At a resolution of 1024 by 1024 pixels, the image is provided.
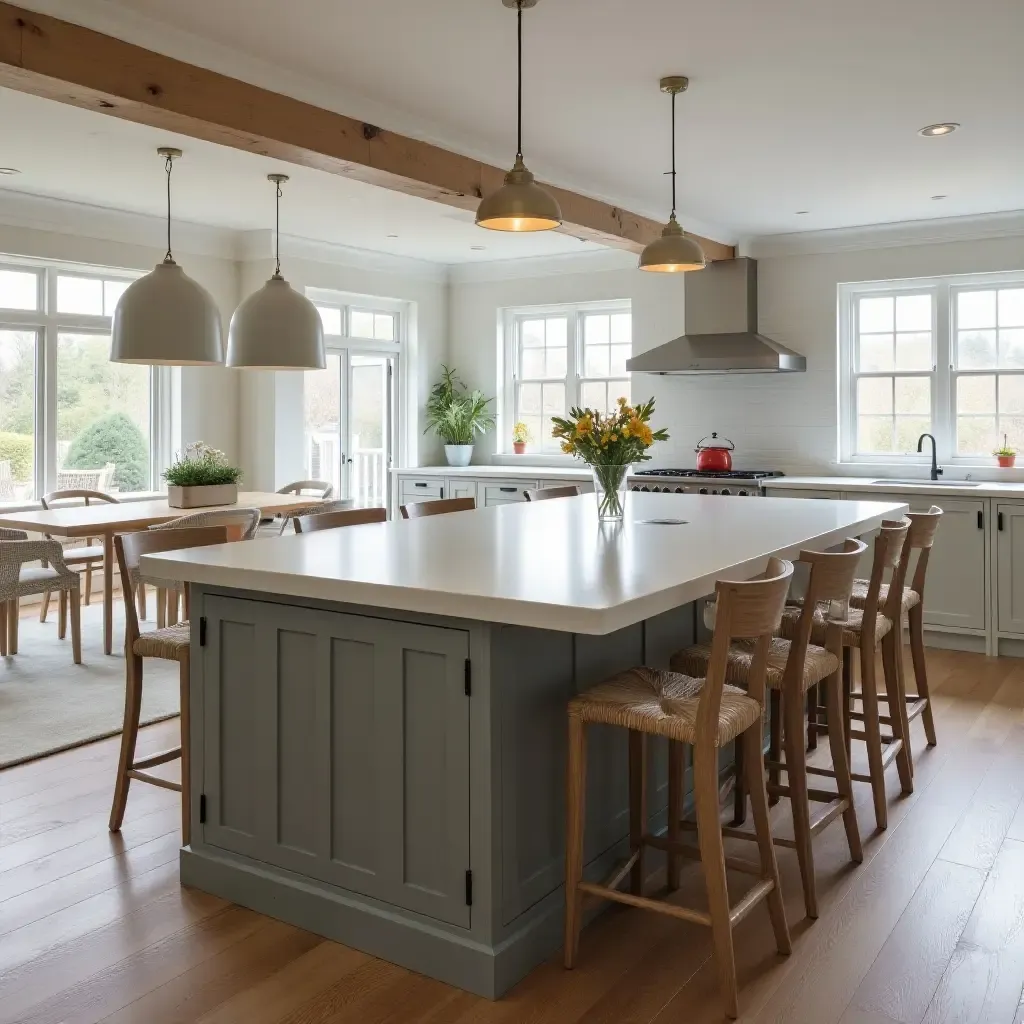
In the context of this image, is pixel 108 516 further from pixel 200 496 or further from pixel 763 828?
pixel 763 828

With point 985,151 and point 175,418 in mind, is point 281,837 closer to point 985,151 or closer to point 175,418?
point 985,151

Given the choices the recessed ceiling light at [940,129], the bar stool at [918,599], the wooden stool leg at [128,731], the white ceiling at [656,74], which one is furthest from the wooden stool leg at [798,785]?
the recessed ceiling light at [940,129]

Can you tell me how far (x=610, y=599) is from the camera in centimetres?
211

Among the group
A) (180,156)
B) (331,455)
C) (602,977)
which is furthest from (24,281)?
(602,977)

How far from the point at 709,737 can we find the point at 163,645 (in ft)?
5.43

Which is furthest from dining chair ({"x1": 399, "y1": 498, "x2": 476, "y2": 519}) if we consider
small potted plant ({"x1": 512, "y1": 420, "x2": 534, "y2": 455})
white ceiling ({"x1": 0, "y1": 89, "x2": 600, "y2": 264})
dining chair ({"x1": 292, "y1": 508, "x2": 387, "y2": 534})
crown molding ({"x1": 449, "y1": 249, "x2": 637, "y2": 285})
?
small potted plant ({"x1": 512, "y1": 420, "x2": 534, "y2": 455})

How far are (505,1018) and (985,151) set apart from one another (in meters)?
4.55

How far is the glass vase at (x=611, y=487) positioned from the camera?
3.65m

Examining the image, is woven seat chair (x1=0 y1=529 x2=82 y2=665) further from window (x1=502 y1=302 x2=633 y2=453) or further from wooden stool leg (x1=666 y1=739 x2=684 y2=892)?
window (x1=502 y1=302 x2=633 y2=453)

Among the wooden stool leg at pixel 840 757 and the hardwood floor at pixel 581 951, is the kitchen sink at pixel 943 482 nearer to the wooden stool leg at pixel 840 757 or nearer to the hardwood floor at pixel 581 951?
the hardwood floor at pixel 581 951

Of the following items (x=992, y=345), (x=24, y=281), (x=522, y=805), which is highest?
(x=24, y=281)

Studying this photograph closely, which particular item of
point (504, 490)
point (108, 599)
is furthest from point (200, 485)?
point (504, 490)

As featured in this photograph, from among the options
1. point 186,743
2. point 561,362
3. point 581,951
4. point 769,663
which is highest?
point 561,362

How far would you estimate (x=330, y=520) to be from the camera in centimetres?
376
